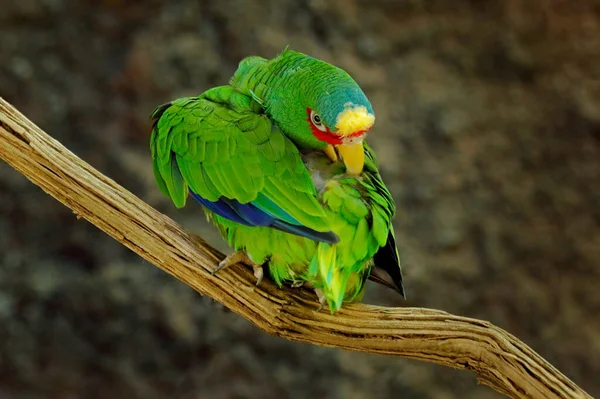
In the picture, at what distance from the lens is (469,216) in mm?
3527

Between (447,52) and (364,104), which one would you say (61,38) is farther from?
(364,104)

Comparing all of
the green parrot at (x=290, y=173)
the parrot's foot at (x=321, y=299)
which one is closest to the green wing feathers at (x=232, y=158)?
the green parrot at (x=290, y=173)

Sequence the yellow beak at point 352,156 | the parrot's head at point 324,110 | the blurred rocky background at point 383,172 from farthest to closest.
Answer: the blurred rocky background at point 383,172
the yellow beak at point 352,156
the parrot's head at point 324,110

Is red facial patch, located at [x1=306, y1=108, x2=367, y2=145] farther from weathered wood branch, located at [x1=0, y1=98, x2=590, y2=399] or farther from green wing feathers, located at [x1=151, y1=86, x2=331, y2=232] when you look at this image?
weathered wood branch, located at [x1=0, y1=98, x2=590, y2=399]

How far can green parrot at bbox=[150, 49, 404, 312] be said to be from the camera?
5.22 ft

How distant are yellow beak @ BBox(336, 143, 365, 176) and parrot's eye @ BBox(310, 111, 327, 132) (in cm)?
6

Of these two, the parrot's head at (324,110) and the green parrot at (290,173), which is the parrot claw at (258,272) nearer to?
the green parrot at (290,173)

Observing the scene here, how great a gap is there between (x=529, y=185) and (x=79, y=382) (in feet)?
8.29

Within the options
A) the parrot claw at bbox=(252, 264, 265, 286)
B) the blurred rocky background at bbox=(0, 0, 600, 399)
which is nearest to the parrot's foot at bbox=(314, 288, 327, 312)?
the parrot claw at bbox=(252, 264, 265, 286)

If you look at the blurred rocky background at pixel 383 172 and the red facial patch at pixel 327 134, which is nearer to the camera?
the red facial patch at pixel 327 134

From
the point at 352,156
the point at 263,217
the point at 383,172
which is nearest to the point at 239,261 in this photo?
the point at 263,217

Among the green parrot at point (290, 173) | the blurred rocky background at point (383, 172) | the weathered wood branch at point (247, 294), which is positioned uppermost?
the blurred rocky background at point (383, 172)

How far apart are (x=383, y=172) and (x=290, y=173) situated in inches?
75.7

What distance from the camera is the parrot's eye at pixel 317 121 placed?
162 centimetres
